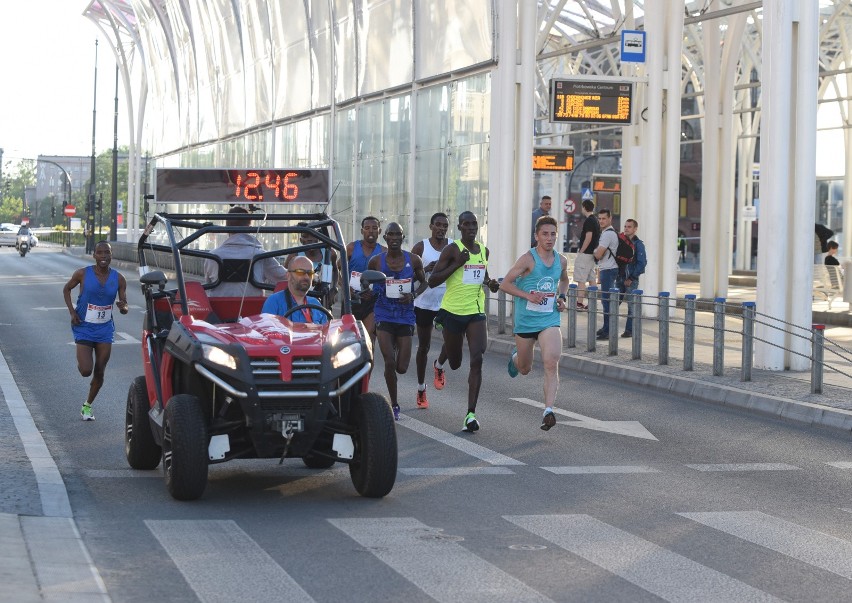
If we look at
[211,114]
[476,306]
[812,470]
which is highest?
[211,114]

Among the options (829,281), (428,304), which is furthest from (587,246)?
(428,304)

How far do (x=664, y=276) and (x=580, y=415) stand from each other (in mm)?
15156

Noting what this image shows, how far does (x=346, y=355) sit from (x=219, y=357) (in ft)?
2.65

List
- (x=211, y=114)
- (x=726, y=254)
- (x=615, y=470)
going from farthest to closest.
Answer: (x=211, y=114)
(x=726, y=254)
(x=615, y=470)

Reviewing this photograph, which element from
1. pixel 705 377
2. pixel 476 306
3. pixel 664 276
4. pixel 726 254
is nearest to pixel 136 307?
pixel 664 276

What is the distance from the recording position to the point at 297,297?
10.7 meters

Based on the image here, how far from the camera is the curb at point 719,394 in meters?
14.6

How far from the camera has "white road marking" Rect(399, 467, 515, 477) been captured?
1095 centimetres

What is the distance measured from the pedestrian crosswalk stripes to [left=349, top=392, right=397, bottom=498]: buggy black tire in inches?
22.3

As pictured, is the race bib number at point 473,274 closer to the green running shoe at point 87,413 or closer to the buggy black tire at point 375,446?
the green running shoe at point 87,413

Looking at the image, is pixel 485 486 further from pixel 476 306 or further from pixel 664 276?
pixel 664 276

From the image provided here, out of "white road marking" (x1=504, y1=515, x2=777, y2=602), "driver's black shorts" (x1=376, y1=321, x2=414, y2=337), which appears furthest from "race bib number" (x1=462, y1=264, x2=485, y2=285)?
"white road marking" (x1=504, y1=515, x2=777, y2=602)

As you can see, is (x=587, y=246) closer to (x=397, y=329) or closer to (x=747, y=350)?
(x=747, y=350)

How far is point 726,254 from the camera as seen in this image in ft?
121
